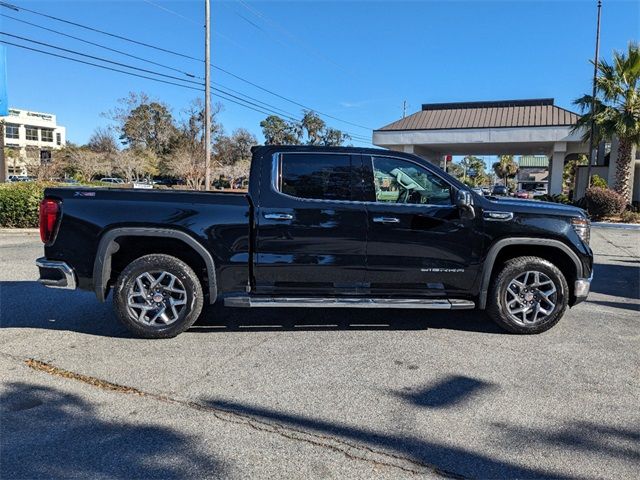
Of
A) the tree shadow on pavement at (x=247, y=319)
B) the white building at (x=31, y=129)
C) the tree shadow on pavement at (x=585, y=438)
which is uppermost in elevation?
the white building at (x=31, y=129)

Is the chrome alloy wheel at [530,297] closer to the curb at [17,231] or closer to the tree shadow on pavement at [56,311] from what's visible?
the tree shadow on pavement at [56,311]

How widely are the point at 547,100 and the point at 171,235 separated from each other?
30114 millimetres

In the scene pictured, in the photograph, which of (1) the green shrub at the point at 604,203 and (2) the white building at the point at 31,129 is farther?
(2) the white building at the point at 31,129

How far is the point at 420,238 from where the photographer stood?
512 cm

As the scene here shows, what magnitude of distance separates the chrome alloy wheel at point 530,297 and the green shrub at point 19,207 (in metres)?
15.0

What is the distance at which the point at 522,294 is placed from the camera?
209 inches

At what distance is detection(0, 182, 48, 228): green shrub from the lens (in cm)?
1545

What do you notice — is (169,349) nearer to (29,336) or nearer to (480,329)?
(29,336)

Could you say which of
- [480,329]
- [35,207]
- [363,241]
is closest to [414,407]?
[363,241]

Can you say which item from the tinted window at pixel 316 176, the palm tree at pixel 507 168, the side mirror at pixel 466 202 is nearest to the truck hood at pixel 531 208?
the side mirror at pixel 466 202

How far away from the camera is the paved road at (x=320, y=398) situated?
2975mm

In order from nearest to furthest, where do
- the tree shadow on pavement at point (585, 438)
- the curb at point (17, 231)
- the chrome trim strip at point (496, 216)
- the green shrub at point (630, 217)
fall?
1. the tree shadow on pavement at point (585, 438)
2. the chrome trim strip at point (496, 216)
3. the curb at point (17, 231)
4. the green shrub at point (630, 217)

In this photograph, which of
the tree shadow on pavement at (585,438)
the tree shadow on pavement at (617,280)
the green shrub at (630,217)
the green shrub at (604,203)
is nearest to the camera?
the tree shadow on pavement at (585,438)

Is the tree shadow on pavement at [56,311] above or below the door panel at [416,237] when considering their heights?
below
